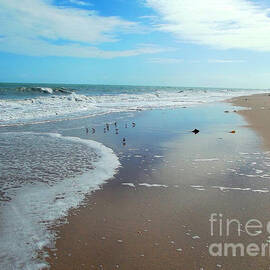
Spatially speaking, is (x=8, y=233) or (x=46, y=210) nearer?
(x=8, y=233)

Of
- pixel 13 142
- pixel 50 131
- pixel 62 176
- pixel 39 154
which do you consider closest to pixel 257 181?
pixel 62 176

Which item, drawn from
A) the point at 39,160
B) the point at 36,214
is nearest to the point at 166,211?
the point at 36,214

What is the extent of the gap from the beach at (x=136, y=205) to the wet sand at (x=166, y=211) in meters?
0.01

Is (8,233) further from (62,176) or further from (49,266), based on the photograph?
(62,176)

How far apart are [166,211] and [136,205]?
582 mm

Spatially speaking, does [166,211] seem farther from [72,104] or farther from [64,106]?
[72,104]

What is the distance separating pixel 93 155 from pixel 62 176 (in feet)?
7.37

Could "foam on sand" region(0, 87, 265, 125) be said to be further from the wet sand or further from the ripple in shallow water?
the wet sand

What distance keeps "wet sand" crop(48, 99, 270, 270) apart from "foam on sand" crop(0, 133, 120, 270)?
22 cm

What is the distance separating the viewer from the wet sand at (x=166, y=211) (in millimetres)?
3770

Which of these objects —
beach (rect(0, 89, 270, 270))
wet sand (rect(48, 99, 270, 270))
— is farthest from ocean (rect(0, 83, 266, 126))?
wet sand (rect(48, 99, 270, 270))

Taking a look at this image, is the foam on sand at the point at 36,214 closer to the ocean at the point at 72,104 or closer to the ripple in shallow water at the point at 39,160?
the ripple in shallow water at the point at 39,160

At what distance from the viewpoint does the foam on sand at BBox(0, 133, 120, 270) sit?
3855mm

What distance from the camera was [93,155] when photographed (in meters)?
9.27
